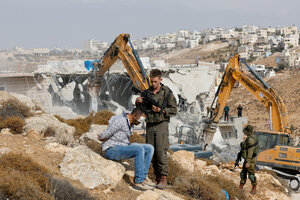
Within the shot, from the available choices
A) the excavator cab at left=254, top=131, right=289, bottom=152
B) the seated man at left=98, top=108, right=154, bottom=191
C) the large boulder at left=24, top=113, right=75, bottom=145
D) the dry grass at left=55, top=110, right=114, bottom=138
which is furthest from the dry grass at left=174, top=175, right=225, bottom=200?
the excavator cab at left=254, top=131, right=289, bottom=152

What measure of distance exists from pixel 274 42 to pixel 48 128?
14883 cm

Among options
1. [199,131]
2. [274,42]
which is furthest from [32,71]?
[274,42]

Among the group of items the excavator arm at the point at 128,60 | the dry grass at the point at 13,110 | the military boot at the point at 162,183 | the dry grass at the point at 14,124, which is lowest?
the military boot at the point at 162,183

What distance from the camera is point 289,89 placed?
5650cm

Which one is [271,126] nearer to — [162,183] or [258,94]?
[258,94]

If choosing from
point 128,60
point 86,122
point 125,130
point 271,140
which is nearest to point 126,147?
point 125,130

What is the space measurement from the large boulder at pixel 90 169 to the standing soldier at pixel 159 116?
0.59m

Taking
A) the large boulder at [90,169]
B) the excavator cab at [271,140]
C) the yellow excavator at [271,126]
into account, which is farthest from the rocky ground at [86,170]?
the excavator cab at [271,140]

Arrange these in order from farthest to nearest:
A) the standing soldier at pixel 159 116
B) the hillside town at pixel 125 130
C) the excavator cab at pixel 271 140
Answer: the excavator cab at pixel 271 140
the standing soldier at pixel 159 116
the hillside town at pixel 125 130

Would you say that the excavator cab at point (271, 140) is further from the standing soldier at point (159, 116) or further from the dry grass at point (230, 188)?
the standing soldier at point (159, 116)

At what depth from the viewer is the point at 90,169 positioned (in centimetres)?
547

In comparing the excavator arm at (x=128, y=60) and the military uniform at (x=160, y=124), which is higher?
the excavator arm at (x=128, y=60)

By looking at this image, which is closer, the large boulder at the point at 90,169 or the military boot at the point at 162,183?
the large boulder at the point at 90,169

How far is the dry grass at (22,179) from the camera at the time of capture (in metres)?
4.19
